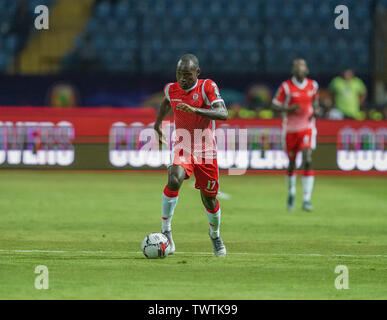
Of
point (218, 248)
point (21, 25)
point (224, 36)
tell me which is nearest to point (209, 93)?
point (218, 248)

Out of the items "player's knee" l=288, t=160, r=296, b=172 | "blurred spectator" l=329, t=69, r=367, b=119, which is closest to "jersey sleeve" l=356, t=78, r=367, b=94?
"blurred spectator" l=329, t=69, r=367, b=119

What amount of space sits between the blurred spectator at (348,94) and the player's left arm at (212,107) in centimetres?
1554

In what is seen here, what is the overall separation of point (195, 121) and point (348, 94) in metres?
15.8

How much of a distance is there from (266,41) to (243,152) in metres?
6.02

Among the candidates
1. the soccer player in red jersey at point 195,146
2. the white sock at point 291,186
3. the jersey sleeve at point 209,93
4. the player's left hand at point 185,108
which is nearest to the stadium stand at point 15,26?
the white sock at point 291,186

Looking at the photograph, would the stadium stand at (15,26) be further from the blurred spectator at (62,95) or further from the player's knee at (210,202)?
the player's knee at (210,202)

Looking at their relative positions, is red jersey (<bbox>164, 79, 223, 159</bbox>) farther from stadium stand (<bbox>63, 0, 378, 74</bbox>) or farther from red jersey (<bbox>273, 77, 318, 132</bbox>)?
stadium stand (<bbox>63, 0, 378, 74</bbox>)

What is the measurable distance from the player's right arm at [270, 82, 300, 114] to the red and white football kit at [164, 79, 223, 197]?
249 inches

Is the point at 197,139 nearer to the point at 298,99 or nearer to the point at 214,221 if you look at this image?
the point at 214,221

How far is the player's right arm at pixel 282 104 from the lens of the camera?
16.7 metres

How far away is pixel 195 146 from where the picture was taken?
10.4 meters

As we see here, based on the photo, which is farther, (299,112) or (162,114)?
(299,112)

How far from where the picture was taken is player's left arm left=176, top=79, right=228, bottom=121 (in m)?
9.70
